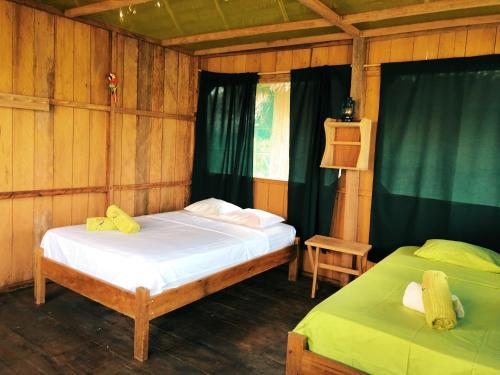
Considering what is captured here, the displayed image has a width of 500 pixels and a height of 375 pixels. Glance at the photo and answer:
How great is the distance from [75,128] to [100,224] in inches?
42.6

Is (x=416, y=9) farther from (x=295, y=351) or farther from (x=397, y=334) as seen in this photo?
(x=295, y=351)

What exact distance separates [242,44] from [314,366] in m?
3.47

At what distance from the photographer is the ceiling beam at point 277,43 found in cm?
388

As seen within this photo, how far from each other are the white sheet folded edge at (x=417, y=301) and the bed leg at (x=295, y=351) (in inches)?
22.7

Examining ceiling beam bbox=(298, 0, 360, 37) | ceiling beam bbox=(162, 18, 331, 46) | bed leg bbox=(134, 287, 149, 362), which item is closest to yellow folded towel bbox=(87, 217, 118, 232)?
bed leg bbox=(134, 287, 149, 362)

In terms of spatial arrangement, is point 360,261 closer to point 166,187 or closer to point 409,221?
point 409,221

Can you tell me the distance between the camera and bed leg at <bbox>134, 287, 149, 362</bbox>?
97.5 inches

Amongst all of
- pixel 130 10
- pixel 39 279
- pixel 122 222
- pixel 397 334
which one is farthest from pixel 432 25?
pixel 39 279

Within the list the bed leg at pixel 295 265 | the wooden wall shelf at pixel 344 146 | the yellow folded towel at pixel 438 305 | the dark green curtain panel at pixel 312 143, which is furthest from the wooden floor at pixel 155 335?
the wooden wall shelf at pixel 344 146

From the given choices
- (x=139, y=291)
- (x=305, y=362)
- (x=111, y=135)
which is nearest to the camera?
(x=305, y=362)

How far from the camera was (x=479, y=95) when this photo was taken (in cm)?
325

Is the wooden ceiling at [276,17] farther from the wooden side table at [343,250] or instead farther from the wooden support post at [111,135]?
the wooden side table at [343,250]

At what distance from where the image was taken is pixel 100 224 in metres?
3.29

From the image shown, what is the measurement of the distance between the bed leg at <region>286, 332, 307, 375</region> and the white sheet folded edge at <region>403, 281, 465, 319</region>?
22.7 inches
